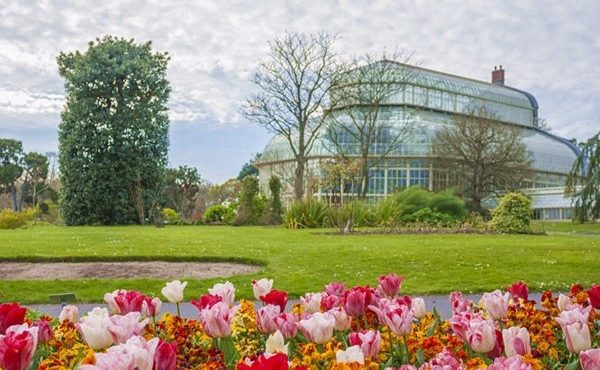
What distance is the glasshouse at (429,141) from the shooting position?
48.0 m

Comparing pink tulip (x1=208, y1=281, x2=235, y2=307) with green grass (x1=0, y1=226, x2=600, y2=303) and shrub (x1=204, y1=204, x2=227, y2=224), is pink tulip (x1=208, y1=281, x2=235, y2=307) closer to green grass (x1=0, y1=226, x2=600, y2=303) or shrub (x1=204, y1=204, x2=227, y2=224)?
green grass (x1=0, y1=226, x2=600, y2=303)

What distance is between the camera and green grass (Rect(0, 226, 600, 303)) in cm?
1033

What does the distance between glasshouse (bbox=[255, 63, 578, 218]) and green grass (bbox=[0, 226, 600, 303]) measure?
22.9 metres

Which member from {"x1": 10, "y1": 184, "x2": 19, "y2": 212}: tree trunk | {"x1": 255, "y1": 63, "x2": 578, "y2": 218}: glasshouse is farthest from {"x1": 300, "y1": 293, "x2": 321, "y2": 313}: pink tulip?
{"x1": 10, "y1": 184, "x2": 19, "y2": 212}: tree trunk

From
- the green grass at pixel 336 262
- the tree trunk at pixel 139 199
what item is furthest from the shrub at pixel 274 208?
the green grass at pixel 336 262

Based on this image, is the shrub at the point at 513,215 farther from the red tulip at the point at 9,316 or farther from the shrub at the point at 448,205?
the red tulip at the point at 9,316

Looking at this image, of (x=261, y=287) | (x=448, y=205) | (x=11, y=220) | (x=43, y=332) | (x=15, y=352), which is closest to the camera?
(x=15, y=352)

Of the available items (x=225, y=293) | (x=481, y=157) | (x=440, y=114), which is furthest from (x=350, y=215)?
(x=440, y=114)

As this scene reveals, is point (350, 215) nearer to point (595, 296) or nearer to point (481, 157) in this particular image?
point (481, 157)

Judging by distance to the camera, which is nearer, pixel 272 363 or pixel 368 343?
pixel 272 363

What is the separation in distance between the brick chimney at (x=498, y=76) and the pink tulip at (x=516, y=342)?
6697 centimetres

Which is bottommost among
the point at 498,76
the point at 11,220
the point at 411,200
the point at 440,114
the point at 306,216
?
the point at 11,220

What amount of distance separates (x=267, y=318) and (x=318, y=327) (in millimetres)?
343

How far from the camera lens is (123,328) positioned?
249cm
